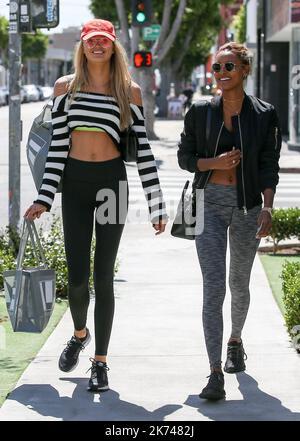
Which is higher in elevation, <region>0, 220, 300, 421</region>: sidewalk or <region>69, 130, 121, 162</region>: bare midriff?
<region>69, 130, 121, 162</region>: bare midriff

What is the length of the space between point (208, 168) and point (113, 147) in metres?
0.53

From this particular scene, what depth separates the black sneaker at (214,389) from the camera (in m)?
5.63

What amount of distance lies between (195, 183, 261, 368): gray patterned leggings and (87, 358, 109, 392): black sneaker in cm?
59

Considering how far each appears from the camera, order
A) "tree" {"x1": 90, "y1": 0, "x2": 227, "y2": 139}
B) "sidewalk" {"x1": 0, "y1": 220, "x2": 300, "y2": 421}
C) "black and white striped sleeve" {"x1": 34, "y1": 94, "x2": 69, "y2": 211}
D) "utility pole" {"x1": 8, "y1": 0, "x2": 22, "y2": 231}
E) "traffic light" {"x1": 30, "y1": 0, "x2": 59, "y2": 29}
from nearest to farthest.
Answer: "sidewalk" {"x1": 0, "y1": 220, "x2": 300, "y2": 421}
"black and white striped sleeve" {"x1": 34, "y1": 94, "x2": 69, "y2": 211}
"utility pole" {"x1": 8, "y1": 0, "x2": 22, "y2": 231}
"traffic light" {"x1": 30, "y1": 0, "x2": 59, "y2": 29}
"tree" {"x1": 90, "y1": 0, "x2": 227, "y2": 139}

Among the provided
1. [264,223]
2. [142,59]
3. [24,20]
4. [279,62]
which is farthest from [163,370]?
[279,62]

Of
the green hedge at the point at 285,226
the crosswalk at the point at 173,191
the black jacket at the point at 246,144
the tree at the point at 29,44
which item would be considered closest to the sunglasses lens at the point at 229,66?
the black jacket at the point at 246,144

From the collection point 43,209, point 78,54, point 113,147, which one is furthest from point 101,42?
point 43,209

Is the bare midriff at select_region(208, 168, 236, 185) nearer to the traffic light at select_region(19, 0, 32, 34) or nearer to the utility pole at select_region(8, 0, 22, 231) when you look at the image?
the utility pole at select_region(8, 0, 22, 231)

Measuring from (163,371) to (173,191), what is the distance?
40.4 feet

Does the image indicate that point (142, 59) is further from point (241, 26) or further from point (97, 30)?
point (241, 26)

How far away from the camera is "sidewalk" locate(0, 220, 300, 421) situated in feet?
18.0

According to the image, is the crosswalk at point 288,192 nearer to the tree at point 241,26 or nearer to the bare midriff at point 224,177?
the bare midriff at point 224,177

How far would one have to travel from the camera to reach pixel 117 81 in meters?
5.88

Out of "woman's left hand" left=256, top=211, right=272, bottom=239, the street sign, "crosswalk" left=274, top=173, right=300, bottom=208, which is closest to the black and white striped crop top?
"woman's left hand" left=256, top=211, right=272, bottom=239
